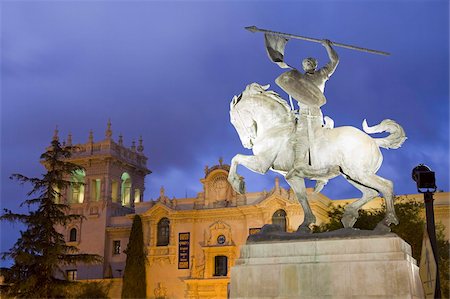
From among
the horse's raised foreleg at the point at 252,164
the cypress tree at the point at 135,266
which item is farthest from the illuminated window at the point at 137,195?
the horse's raised foreleg at the point at 252,164

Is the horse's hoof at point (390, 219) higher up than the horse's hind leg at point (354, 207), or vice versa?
the horse's hind leg at point (354, 207)

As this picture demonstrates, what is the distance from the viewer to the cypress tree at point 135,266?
1606 inches

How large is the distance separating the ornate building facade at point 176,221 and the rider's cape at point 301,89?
2644cm

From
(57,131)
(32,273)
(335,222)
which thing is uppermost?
(57,131)

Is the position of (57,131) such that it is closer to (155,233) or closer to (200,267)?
(155,233)

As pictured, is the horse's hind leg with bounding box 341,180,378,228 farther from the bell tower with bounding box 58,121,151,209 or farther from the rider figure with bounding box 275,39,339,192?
the bell tower with bounding box 58,121,151,209

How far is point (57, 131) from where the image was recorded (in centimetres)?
5231

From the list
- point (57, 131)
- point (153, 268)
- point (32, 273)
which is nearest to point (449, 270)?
point (32, 273)

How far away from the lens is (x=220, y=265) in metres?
42.0

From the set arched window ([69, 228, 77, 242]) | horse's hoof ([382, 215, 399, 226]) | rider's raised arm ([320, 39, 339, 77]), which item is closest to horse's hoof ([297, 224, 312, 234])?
horse's hoof ([382, 215, 399, 226])

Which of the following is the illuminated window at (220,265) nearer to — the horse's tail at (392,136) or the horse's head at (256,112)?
the horse's head at (256,112)

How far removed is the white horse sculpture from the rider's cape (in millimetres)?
268

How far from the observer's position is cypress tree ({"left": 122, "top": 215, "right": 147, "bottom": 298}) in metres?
40.8

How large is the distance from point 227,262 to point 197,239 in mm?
3214
